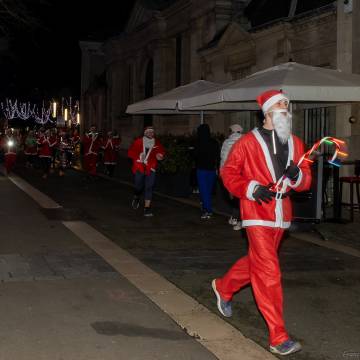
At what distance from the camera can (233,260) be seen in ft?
27.8

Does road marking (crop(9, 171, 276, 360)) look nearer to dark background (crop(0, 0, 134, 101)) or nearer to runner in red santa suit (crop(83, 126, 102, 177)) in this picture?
runner in red santa suit (crop(83, 126, 102, 177))

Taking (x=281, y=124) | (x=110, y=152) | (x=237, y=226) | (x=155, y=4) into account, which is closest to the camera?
(x=281, y=124)

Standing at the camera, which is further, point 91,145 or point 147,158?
point 91,145

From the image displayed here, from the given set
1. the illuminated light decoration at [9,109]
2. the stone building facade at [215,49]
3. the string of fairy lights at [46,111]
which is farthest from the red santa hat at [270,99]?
the illuminated light decoration at [9,109]

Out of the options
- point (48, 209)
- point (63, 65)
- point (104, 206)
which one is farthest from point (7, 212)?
point (63, 65)

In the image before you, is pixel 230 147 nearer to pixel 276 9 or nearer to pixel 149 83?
A: pixel 276 9

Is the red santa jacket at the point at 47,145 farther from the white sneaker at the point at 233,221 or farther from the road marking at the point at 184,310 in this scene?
the road marking at the point at 184,310

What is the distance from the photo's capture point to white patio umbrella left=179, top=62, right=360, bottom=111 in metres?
10.0

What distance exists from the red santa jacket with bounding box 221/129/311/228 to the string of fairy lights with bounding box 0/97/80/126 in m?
47.2

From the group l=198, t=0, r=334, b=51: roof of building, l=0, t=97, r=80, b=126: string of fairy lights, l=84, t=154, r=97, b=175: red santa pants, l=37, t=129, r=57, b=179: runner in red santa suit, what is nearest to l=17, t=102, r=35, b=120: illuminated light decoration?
l=0, t=97, r=80, b=126: string of fairy lights

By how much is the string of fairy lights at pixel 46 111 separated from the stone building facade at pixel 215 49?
12.1 m

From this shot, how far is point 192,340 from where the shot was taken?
5301 mm

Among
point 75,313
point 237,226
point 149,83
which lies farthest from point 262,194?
point 149,83

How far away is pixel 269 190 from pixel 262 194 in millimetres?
84
